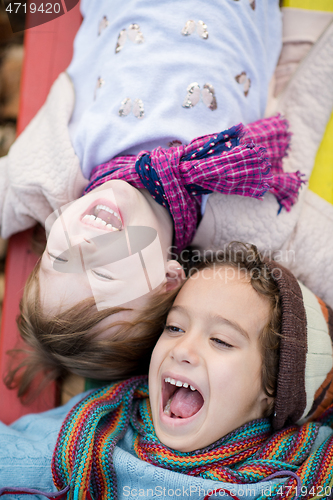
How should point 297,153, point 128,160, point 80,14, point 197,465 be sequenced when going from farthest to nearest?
point 80,14
point 297,153
point 128,160
point 197,465

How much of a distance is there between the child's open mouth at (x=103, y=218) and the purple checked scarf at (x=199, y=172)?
118 millimetres

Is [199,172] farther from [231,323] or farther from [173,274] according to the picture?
[231,323]

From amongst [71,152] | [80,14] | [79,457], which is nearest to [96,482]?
[79,457]

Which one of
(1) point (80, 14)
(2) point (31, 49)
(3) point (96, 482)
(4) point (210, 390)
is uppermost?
(1) point (80, 14)

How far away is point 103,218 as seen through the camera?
96 centimetres

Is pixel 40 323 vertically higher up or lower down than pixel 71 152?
lower down

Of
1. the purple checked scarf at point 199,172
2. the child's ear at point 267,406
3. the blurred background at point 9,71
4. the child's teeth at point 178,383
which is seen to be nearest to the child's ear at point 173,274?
the purple checked scarf at point 199,172

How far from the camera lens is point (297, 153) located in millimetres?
1243

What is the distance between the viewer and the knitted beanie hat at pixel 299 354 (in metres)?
0.92

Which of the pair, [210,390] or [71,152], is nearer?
[210,390]

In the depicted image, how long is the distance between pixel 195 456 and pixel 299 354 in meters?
0.31

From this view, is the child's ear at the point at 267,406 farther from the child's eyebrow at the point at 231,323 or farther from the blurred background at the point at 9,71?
the blurred background at the point at 9,71

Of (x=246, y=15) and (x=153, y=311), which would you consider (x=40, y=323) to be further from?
(x=246, y=15)

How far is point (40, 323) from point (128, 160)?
46cm
